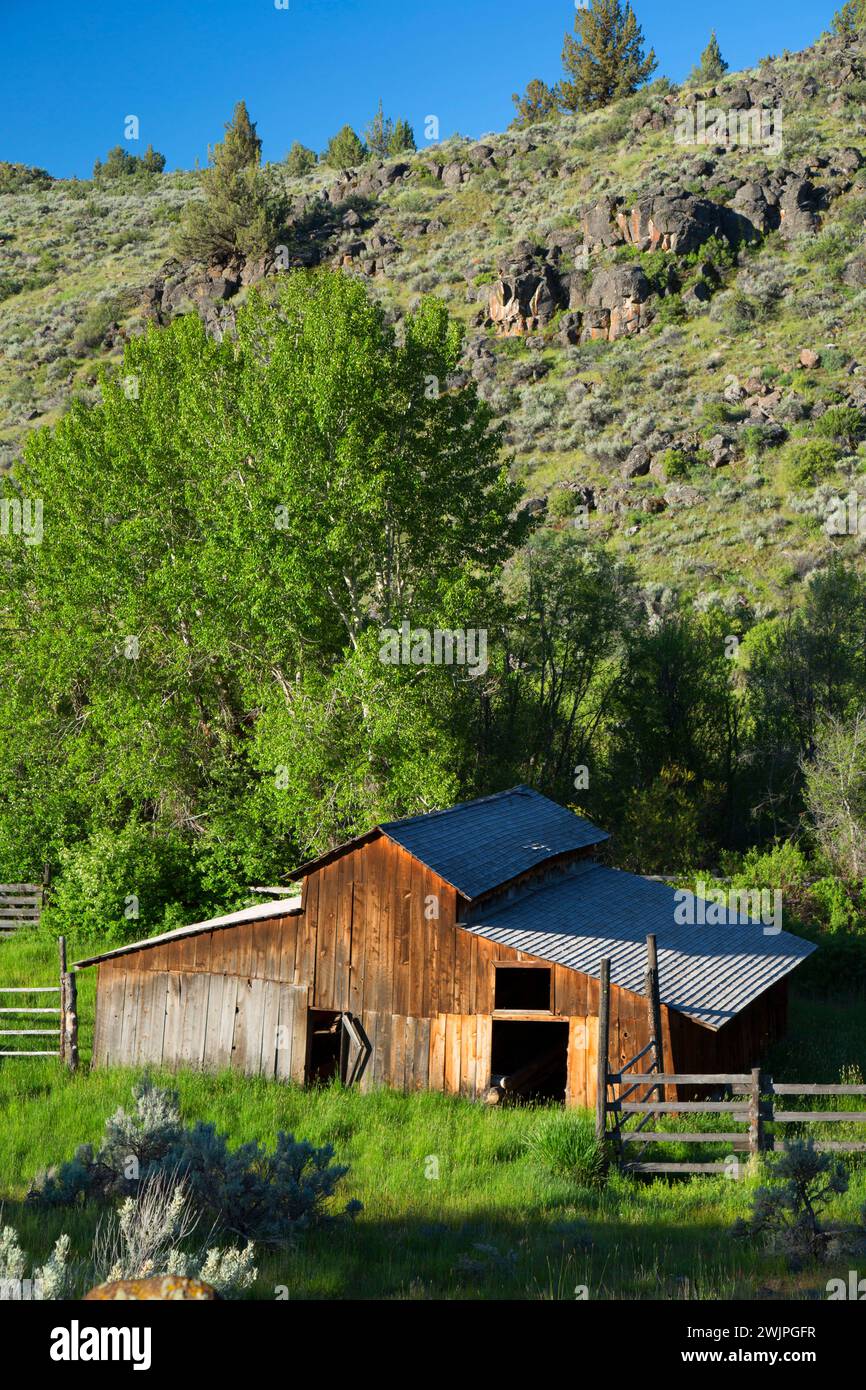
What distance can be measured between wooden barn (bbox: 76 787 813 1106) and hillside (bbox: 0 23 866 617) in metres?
28.1

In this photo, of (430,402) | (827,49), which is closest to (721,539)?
(430,402)

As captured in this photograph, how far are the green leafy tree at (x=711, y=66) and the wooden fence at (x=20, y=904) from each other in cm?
10080

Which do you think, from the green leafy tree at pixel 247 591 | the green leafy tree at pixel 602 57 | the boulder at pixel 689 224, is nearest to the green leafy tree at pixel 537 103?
the green leafy tree at pixel 602 57

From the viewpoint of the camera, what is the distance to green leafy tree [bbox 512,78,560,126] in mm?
117312

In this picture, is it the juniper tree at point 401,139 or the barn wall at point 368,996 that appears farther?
the juniper tree at point 401,139

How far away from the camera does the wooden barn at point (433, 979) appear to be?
19203 mm

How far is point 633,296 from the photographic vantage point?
74.8 meters

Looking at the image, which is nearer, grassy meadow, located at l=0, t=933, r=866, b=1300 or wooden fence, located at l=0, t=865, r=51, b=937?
grassy meadow, located at l=0, t=933, r=866, b=1300

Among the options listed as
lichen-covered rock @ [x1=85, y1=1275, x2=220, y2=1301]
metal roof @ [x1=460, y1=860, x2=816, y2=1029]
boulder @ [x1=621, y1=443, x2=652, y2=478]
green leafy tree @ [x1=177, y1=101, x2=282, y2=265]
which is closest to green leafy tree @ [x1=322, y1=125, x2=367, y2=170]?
green leafy tree @ [x1=177, y1=101, x2=282, y2=265]

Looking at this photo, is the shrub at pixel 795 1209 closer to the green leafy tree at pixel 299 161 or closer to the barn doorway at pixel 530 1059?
the barn doorway at pixel 530 1059

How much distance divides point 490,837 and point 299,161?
401ft

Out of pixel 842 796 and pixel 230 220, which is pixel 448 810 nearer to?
pixel 842 796

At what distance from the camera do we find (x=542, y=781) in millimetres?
39156

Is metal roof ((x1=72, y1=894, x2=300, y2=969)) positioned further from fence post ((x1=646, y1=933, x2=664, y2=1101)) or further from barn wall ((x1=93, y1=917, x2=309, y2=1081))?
fence post ((x1=646, y1=933, x2=664, y2=1101))
